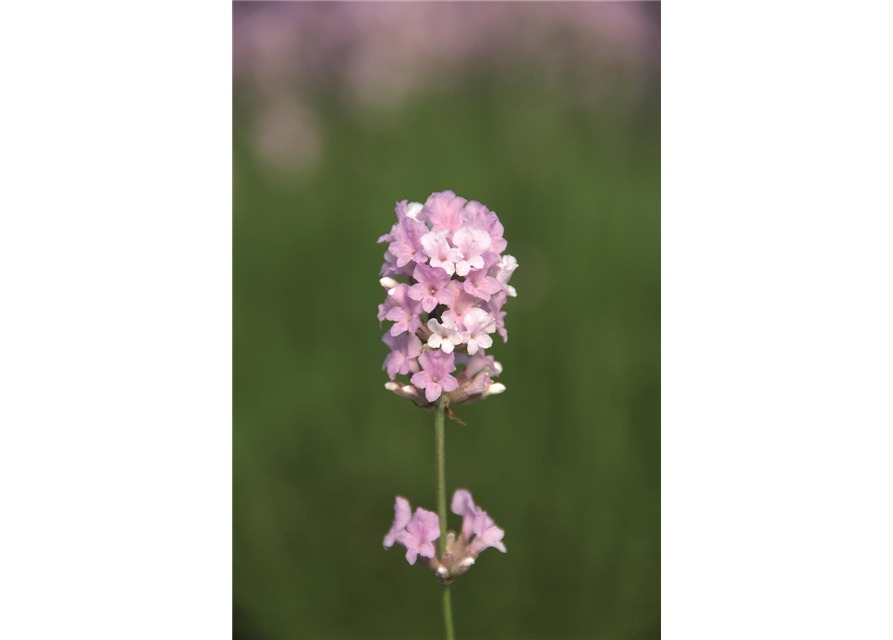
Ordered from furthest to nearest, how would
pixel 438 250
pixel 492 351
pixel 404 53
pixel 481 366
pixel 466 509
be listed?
pixel 404 53
pixel 492 351
pixel 466 509
pixel 481 366
pixel 438 250

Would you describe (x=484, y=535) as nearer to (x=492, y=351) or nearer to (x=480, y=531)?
(x=480, y=531)

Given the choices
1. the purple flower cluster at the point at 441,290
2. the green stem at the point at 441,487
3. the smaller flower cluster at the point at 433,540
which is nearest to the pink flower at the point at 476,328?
the purple flower cluster at the point at 441,290

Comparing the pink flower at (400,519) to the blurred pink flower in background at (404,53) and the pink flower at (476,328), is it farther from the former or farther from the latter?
the blurred pink flower in background at (404,53)

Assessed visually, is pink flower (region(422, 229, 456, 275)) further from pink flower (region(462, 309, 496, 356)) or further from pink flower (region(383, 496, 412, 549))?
pink flower (region(383, 496, 412, 549))

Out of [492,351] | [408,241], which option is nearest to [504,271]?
[408,241]

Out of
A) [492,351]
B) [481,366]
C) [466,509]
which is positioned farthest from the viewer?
[492,351]

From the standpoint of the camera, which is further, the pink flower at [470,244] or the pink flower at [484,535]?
the pink flower at [484,535]

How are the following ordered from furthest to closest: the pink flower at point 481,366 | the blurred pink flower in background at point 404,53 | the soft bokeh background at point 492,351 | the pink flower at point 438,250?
the blurred pink flower in background at point 404,53 → the soft bokeh background at point 492,351 → the pink flower at point 481,366 → the pink flower at point 438,250
